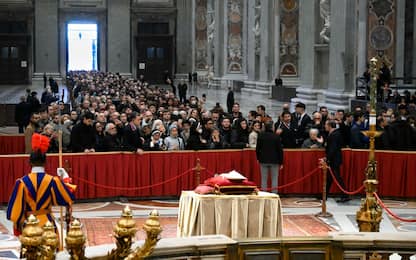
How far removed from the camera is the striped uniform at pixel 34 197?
838 centimetres

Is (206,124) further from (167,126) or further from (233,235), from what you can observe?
(233,235)

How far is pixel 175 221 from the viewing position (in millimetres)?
14797

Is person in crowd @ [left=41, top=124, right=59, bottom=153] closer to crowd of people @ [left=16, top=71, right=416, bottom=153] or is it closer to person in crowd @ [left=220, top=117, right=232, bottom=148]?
crowd of people @ [left=16, top=71, right=416, bottom=153]

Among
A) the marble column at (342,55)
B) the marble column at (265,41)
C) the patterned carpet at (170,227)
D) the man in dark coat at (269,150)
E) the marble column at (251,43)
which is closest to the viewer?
the patterned carpet at (170,227)

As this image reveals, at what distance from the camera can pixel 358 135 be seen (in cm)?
1802

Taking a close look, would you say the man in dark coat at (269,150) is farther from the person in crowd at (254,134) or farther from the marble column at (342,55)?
the marble column at (342,55)

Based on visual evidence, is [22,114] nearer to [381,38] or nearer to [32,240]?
[381,38]

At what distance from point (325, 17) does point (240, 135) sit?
14.7 meters

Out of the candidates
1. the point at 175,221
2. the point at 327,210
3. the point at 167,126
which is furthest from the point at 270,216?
the point at 167,126

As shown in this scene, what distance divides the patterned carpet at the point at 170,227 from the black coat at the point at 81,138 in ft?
8.06

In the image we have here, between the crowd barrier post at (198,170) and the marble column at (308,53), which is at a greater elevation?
the marble column at (308,53)

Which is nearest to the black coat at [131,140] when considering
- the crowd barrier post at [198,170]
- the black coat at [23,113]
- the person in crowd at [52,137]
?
the crowd barrier post at [198,170]

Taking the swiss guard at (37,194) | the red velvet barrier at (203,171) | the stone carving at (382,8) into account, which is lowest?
the red velvet barrier at (203,171)

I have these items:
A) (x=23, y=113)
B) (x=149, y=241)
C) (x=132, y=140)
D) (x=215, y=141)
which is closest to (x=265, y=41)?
(x=23, y=113)
